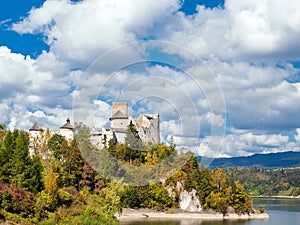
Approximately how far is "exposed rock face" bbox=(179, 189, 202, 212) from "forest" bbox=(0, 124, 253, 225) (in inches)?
20.6

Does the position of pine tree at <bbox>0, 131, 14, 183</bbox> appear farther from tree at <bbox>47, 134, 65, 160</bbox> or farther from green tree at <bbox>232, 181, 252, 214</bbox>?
green tree at <bbox>232, 181, 252, 214</bbox>

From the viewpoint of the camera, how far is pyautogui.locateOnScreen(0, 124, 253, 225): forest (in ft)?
82.3

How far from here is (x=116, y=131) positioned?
185 ft

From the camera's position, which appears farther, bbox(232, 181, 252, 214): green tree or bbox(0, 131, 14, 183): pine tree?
bbox(232, 181, 252, 214): green tree

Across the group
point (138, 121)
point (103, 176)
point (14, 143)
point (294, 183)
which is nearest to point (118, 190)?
point (103, 176)

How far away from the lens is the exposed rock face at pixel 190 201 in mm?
52906

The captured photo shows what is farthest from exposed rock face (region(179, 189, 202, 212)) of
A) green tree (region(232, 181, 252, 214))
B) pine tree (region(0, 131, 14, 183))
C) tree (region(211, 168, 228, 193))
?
pine tree (region(0, 131, 14, 183))

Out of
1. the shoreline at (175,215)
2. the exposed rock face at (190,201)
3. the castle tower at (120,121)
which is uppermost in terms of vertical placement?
the castle tower at (120,121)

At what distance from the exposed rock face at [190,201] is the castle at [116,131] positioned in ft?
25.9

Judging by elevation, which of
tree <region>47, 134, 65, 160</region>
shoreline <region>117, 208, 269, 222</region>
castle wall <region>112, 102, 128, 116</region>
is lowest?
shoreline <region>117, 208, 269, 222</region>

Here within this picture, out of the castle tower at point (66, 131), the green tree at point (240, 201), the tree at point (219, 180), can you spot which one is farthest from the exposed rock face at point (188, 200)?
the castle tower at point (66, 131)

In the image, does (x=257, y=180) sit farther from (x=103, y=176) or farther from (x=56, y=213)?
(x=56, y=213)

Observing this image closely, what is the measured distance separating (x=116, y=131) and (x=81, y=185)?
39.6 ft

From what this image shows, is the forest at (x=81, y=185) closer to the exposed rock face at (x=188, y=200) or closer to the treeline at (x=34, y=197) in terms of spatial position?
the treeline at (x=34, y=197)
